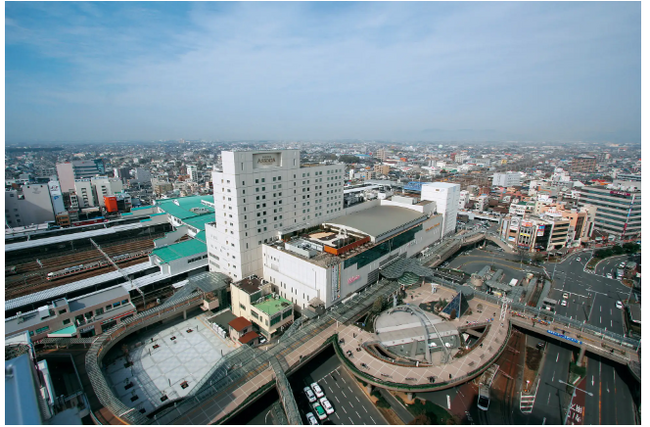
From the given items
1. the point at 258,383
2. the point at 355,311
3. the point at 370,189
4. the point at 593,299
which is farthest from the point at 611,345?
the point at 370,189

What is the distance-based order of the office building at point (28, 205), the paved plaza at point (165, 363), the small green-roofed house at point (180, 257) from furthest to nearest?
the office building at point (28, 205), the small green-roofed house at point (180, 257), the paved plaza at point (165, 363)

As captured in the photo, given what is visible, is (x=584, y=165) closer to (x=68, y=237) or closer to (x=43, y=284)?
(x=68, y=237)

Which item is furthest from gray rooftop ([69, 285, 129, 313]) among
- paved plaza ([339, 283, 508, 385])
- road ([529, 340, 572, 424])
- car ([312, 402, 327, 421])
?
road ([529, 340, 572, 424])

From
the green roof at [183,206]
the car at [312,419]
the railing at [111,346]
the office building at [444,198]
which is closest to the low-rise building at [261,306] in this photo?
the railing at [111,346]

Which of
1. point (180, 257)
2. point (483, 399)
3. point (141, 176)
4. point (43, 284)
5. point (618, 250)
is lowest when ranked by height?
point (483, 399)

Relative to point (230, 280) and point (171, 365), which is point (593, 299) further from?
point (171, 365)

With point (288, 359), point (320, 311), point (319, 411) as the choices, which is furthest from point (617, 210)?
point (288, 359)

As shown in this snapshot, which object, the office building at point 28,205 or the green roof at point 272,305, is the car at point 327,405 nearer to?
the green roof at point 272,305
